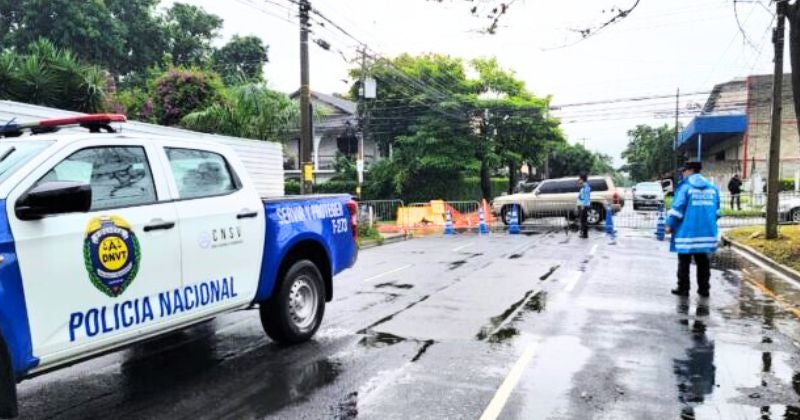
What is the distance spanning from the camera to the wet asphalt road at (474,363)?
15.5 feet

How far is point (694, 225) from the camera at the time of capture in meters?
9.18

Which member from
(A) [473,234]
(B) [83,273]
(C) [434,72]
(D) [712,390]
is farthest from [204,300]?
(C) [434,72]

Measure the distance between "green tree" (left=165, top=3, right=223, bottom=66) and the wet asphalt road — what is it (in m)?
44.0

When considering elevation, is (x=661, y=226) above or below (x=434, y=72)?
below

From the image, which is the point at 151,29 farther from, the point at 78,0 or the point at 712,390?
the point at 712,390

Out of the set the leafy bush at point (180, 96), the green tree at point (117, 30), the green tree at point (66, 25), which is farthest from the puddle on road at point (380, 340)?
the green tree at point (66, 25)

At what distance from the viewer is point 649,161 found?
3610 inches

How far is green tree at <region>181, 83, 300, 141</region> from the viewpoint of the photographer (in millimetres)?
19297

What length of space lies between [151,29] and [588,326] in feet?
154

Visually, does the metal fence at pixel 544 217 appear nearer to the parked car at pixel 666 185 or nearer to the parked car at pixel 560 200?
the parked car at pixel 560 200

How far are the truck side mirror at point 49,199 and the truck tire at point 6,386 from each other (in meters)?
0.74

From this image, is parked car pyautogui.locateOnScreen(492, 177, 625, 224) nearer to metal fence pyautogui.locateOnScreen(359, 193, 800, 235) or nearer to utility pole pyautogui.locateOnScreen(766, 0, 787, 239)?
metal fence pyautogui.locateOnScreen(359, 193, 800, 235)

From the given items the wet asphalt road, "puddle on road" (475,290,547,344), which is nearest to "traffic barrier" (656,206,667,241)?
the wet asphalt road

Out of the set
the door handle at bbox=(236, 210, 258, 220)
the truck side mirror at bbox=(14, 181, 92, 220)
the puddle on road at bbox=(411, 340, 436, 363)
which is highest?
the truck side mirror at bbox=(14, 181, 92, 220)
